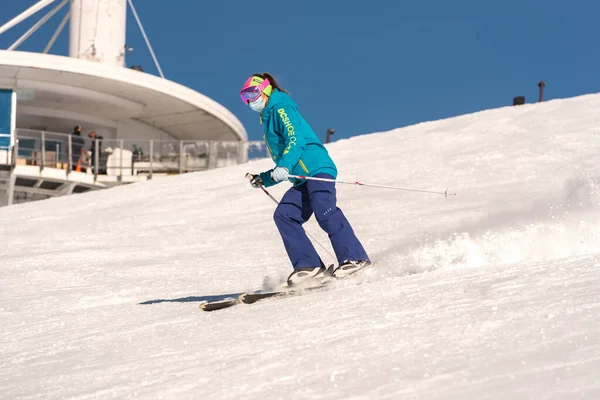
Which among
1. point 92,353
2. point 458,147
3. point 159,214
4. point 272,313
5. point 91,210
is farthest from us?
point 458,147

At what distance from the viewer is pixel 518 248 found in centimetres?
Answer: 609

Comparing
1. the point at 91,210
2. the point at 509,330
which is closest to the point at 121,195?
the point at 91,210

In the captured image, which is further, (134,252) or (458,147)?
(458,147)

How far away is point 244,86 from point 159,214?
7485 millimetres

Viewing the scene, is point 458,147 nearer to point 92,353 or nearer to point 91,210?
point 91,210

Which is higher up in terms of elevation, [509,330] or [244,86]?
[244,86]

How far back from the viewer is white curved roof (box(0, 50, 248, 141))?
2881cm

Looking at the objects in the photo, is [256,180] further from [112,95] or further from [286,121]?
[112,95]

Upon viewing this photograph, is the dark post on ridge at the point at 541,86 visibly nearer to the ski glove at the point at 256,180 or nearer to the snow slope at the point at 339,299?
the snow slope at the point at 339,299

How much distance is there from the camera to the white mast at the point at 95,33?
34.5 metres

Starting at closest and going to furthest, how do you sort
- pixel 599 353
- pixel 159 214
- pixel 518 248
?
pixel 599 353 < pixel 518 248 < pixel 159 214

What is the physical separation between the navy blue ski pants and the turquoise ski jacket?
10 centimetres

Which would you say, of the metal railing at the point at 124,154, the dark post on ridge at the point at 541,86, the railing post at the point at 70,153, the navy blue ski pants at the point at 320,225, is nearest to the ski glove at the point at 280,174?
the navy blue ski pants at the point at 320,225

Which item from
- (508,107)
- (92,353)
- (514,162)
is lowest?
(92,353)
